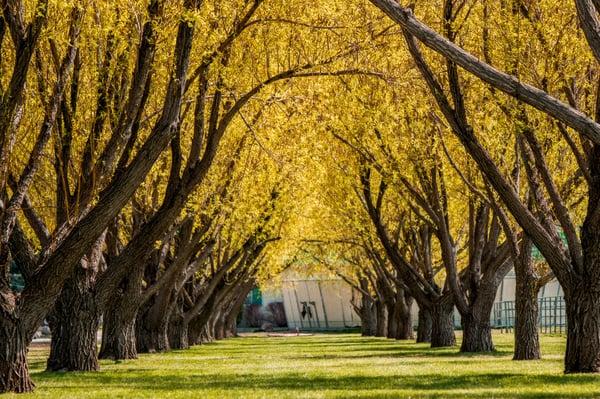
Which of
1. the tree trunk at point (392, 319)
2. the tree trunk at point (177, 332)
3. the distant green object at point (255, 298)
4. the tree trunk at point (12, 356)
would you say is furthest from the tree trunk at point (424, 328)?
the distant green object at point (255, 298)

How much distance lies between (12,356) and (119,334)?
1537 centimetres

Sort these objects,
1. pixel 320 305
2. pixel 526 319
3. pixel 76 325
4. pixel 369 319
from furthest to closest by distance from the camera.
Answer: pixel 320 305
pixel 369 319
pixel 526 319
pixel 76 325

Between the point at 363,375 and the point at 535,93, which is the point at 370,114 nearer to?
the point at 363,375

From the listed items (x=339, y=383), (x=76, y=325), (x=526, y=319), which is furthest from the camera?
(x=526, y=319)

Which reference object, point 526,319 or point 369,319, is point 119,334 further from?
point 369,319

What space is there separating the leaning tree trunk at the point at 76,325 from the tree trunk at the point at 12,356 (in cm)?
699

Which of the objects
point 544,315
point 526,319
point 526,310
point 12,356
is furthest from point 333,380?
point 544,315

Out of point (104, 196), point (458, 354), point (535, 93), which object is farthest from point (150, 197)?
point (535, 93)

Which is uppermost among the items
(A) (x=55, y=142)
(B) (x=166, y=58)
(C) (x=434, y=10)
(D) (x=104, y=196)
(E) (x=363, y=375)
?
(C) (x=434, y=10)

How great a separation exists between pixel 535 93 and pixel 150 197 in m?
21.3

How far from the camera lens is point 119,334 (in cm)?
3438

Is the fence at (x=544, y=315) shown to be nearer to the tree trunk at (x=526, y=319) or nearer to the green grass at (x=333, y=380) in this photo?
the tree trunk at (x=526, y=319)

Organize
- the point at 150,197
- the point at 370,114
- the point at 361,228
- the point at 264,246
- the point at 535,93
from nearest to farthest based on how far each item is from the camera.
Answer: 1. the point at 535,93
2. the point at 370,114
3. the point at 150,197
4. the point at 361,228
5. the point at 264,246

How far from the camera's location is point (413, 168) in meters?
33.5
